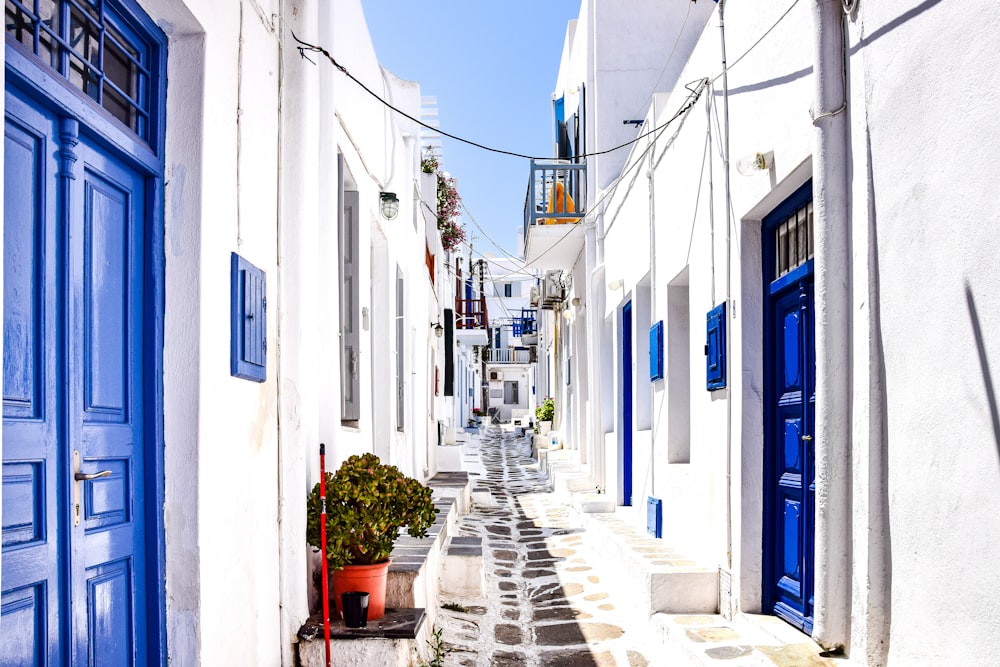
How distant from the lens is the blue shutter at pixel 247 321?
12.9 ft

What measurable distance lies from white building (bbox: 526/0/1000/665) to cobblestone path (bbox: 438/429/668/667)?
2.51 feet

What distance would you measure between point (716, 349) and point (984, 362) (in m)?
3.03

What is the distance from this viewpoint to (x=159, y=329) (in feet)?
11.3

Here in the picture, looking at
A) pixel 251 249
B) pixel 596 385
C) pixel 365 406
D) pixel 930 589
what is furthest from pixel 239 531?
pixel 596 385

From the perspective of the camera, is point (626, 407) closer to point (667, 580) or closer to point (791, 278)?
point (667, 580)

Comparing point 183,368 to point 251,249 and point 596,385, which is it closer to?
point 251,249

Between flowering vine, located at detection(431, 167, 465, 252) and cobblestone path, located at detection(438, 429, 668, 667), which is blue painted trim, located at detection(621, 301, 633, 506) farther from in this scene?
flowering vine, located at detection(431, 167, 465, 252)

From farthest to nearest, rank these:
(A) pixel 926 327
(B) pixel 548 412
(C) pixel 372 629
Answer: (B) pixel 548 412, (C) pixel 372 629, (A) pixel 926 327

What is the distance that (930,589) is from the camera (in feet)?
11.0

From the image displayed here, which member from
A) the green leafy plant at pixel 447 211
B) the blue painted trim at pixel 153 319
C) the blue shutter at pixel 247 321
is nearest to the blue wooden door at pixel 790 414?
the blue shutter at pixel 247 321

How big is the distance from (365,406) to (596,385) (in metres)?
4.90

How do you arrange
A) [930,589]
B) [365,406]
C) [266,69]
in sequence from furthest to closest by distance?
[365,406] < [266,69] < [930,589]

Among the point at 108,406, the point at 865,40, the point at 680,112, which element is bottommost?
the point at 108,406

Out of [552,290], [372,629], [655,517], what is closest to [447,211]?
[552,290]
